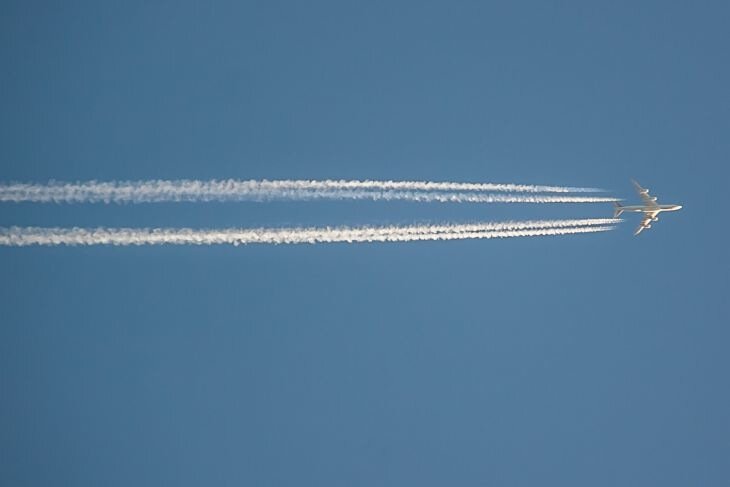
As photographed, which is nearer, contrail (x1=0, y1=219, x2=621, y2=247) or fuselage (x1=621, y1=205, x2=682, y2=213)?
contrail (x1=0, y1=219, x2=621, y2=247)

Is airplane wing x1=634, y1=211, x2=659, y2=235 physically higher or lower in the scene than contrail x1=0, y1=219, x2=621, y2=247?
higher

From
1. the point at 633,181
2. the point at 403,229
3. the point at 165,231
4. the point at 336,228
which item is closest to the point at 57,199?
the point at 165,231

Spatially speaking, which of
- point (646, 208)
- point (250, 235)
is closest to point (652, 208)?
point (646, 208)

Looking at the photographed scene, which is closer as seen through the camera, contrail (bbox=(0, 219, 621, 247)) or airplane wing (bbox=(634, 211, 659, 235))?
contrail (bbox=(0, 219, 621, 247))

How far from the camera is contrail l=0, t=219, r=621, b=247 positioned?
26.1 metres

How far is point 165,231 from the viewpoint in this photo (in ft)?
90.3

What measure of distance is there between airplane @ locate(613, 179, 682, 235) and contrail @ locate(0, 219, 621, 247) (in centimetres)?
710

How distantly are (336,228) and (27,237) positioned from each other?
30.0ft

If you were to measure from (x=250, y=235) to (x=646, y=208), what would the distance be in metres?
19.4

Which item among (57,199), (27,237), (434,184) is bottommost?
(27,237)

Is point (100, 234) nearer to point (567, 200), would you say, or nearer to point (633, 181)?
point (567, 200)

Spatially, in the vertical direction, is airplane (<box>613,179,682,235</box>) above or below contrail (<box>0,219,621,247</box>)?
above

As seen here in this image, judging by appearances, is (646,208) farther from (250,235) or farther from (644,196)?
(250,235)

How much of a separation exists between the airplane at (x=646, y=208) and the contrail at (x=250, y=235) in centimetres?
710
